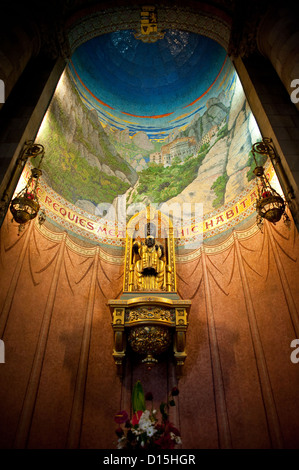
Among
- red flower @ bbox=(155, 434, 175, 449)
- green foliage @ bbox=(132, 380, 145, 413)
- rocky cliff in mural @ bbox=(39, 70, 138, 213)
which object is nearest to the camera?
red flower @ bbox=(155, 434, 175, 449)

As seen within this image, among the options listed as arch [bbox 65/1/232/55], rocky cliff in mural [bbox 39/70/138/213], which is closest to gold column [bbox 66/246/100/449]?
rocky cliff in mural [bbox 39/70/138/213]

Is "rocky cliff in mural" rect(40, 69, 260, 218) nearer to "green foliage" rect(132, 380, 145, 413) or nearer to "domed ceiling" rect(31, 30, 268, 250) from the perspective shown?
"domed ceiling" rect(31, 30, 268, 250)

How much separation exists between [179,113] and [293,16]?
600 centimetres

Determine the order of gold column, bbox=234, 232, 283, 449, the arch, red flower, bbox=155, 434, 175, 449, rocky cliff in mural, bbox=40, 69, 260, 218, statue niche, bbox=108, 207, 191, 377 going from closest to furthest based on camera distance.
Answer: red flower, bbox=155, 434, 175, 449 < gold column, bbox=234, 232, 283, 449 < statue niche, bbox=108, 207, 191, 377 < the arch < rocky cliff in mural, bbox=40, 69, 260, 218

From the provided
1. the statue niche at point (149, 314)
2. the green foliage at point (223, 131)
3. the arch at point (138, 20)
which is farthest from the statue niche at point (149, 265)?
the arch at point (138, 20)

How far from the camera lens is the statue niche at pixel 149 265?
286 inches

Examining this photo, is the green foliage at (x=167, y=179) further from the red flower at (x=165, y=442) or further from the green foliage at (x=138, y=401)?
the red flower at (x=165, y=442)

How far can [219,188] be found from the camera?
29.1 feet

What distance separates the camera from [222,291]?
7.30 metres

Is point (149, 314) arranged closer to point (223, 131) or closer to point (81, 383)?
point (81, 383)

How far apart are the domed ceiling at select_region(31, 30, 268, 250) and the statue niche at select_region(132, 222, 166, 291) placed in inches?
46.6

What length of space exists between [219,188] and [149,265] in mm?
3399

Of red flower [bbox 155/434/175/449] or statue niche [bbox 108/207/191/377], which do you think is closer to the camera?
red flower [bbox 155/434/175/449]

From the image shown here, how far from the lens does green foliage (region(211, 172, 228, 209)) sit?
28.4ft
